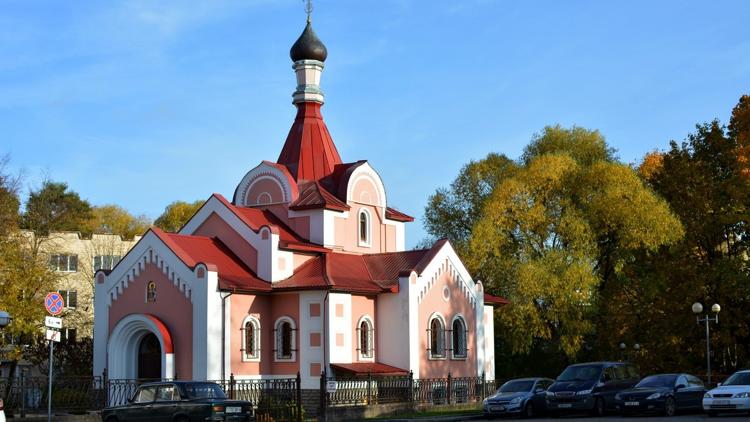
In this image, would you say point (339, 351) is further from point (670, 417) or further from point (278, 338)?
point (670, 417)

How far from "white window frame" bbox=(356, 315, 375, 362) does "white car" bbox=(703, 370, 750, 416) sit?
14.6 m

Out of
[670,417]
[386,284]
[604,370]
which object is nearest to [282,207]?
[386,284]

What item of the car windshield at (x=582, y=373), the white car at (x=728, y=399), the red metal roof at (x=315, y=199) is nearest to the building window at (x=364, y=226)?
the red metal roof at (x=315, y=199)

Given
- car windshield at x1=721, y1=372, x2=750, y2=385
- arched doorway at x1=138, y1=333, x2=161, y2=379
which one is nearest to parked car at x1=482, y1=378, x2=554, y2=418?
car windshield at x1=721, y1=372, x2=750, y2=385

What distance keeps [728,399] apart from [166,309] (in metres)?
18.9

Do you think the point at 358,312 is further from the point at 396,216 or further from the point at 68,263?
the point at 68,263

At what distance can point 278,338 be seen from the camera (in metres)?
36.8

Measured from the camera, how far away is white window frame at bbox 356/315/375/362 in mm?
37375

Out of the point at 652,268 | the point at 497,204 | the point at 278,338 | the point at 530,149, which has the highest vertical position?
the point at 530,149

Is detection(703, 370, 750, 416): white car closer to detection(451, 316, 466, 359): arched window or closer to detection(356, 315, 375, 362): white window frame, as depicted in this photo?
detection(356, 315, 375, 362): white window frame

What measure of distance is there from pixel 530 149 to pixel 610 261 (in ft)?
34.2

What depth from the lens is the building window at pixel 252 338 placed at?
36000mm

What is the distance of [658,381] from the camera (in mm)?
27984

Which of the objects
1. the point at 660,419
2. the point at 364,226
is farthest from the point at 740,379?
the point at 364,226
